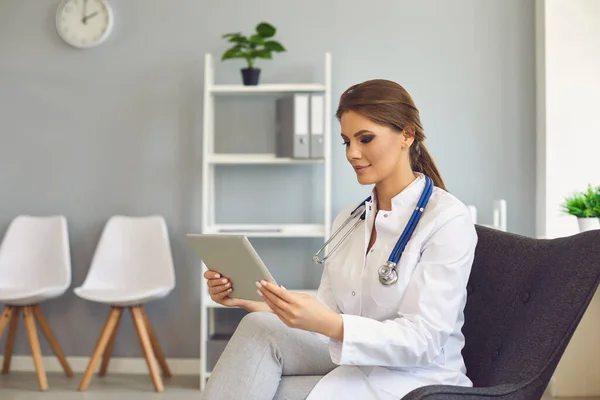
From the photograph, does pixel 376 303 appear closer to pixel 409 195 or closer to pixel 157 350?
pixel 409 195

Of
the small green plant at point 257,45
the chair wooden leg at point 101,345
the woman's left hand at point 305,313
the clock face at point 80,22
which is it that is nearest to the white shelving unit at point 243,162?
the small green plant at point 257,45

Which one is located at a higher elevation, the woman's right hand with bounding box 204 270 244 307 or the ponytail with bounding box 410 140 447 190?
the ponytail with bounding box 410 140 447 190

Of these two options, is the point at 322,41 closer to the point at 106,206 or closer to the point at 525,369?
the point at 106,206

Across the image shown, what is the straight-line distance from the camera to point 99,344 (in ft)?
12.5

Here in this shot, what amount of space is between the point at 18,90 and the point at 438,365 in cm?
340

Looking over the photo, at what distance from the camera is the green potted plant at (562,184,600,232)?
3.38 meters

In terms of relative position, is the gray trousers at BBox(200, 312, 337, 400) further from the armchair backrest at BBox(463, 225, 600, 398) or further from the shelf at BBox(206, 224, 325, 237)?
the shelf at BBox(206, 224, 325, 237)

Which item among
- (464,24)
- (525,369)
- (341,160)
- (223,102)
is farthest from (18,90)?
(525,369)

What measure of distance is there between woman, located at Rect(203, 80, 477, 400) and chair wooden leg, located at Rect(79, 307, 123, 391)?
2.05 m

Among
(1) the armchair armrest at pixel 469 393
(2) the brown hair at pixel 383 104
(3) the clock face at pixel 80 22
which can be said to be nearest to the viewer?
(1) the armchair armrest at pixel 469 393

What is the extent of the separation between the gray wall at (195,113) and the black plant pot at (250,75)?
26 centimetres

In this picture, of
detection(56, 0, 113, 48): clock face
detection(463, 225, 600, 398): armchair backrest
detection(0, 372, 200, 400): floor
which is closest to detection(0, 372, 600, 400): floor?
detection(0, 372, 200, 400): floor

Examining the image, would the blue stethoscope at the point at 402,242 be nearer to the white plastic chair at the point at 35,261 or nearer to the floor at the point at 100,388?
the floor at the point at 100,388

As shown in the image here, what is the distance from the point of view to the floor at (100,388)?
143 inches
